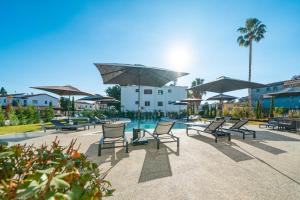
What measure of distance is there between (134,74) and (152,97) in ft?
79.0

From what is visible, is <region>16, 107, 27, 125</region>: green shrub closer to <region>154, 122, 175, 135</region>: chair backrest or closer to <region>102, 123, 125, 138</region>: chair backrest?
<region>102, 123, 125, 138</region>: chair backrest

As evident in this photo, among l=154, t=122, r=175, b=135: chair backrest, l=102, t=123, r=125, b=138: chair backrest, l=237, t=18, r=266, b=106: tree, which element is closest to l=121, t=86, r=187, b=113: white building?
l=237, t=18, r=266, b=106: tree

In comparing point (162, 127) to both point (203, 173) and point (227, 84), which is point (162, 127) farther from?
point (227, 84)

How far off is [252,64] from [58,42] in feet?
83.5

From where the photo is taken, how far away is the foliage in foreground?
1.83ft

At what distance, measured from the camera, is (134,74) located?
6.43m

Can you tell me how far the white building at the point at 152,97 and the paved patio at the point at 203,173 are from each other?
2413 cm

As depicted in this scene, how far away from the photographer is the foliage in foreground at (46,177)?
557 millimetres

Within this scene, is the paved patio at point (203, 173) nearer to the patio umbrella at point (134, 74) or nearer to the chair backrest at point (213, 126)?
the chair backrest at point (213, 126)

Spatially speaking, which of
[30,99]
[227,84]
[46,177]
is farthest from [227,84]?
[30,99]

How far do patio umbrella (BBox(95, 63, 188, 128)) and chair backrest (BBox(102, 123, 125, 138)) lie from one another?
4.75 ft

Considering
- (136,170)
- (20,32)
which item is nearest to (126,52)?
(20,32)

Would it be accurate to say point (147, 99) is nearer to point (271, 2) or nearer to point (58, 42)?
point (58, 42)

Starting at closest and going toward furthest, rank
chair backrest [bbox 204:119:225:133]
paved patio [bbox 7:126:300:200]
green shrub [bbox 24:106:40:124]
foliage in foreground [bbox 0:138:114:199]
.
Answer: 1. foliage in foreground [bbox 0:138:114:199]
2. paved patio [bbox 7:126:300:200]
3. chair backrest [bbox 204:119:225:133]
4. green shrub [bbox 24:106:40:124]
